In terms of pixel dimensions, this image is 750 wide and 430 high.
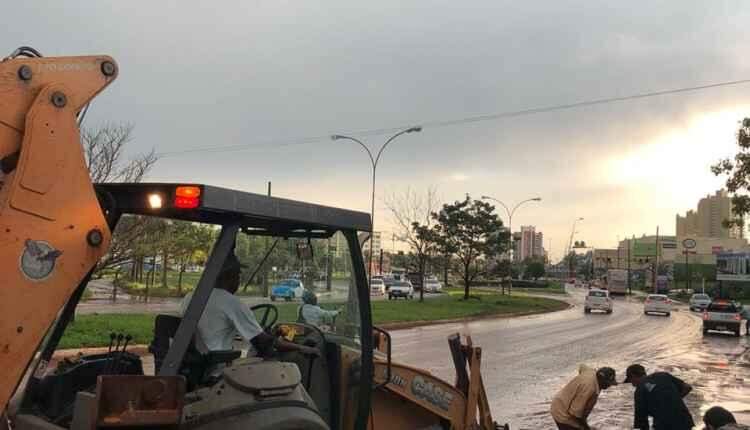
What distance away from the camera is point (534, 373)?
14656 mm

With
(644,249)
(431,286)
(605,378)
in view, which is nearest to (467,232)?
(431,286)

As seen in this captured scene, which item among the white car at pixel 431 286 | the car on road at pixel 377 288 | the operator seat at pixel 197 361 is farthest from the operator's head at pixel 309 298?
the white car at pixel 431 286

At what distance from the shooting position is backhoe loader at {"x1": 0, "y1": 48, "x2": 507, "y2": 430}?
2.68m

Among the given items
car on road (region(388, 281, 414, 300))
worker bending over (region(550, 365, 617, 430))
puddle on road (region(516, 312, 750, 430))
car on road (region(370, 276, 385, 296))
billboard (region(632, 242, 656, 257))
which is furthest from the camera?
billboard (region(632, 242, 656, 257))

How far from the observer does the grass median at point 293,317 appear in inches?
511

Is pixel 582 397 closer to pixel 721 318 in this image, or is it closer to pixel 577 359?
pixel 577 359

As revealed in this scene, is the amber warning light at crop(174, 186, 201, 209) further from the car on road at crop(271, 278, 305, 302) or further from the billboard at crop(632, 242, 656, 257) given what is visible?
the billboard at crop(632, 242, 656, 257)

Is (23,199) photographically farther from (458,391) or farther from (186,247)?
(458,391)

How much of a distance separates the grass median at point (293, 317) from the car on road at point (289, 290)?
0.07 m

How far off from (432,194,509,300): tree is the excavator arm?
139 feet

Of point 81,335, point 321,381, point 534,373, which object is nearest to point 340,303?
point 321,381

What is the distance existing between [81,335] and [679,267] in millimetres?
119908

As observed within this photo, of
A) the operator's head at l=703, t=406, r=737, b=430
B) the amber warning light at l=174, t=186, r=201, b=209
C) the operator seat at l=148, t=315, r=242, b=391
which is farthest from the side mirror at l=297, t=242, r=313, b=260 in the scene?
the operator's head at l=703, t=406, r=737, b=430

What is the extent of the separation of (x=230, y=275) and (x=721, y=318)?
3020 cm
